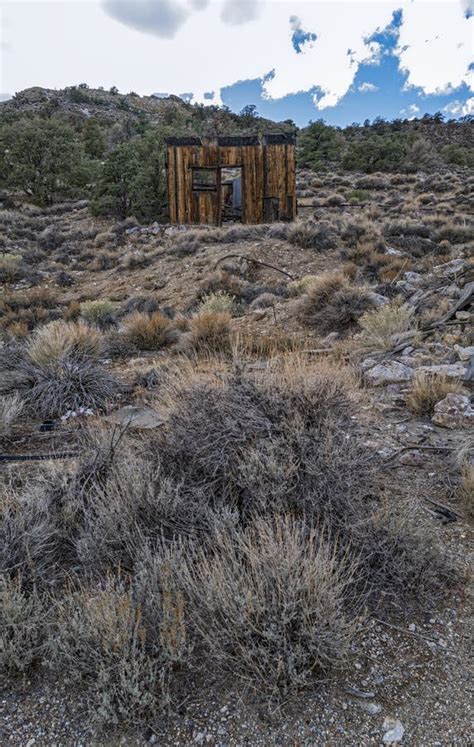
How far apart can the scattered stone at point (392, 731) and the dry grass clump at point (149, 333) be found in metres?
5.99

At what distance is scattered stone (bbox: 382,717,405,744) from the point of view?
169 centimetres

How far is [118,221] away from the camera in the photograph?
61.3ft

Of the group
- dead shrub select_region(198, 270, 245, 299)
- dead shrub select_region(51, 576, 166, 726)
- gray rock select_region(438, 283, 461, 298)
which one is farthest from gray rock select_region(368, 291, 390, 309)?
dead shrub select_region(51, 576, 166, 726)

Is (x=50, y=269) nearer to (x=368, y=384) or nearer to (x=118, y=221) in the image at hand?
(x=118, y=221)

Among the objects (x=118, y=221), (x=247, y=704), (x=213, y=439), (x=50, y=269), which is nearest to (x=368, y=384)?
(x=213, y=439)

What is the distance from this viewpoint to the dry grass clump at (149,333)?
283 inches

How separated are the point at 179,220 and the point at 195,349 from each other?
35.5 feet

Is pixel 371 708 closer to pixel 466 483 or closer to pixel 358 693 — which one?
pixel 358 693

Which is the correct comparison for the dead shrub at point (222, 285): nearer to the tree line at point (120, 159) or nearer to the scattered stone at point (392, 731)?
the scattered stone at point (392, 731)

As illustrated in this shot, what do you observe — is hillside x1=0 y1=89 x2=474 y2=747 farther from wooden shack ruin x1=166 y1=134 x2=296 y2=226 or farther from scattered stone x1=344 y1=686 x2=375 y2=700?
wooden shack ruin x1=166 y1=134 x2=296 y2=226

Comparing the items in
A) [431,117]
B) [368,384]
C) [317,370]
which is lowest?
[368,384]

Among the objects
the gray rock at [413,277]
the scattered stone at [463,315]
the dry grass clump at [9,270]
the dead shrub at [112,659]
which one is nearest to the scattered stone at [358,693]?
the dead shrub at [112,659]

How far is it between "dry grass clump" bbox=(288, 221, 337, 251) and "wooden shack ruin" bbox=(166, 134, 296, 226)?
327 centimetres

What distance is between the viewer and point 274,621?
187cm
